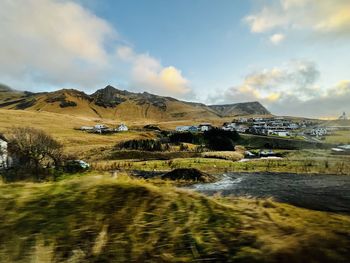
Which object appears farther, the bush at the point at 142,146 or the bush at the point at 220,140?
the bush at the point at 220,140

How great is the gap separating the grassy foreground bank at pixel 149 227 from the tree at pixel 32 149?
2240 inches

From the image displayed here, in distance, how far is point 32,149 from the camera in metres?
64.2

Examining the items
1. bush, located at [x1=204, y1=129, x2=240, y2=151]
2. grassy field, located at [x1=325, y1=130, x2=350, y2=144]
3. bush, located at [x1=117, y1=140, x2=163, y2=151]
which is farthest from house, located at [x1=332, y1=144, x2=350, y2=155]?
bush, located at [x1=117, y1=140, x2=163, y2=151]

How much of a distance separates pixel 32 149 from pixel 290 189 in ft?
134

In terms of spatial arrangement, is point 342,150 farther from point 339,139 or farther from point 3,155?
point 3,155

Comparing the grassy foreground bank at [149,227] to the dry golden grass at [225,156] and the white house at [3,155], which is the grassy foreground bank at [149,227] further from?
the dry golden grass at [225,156]

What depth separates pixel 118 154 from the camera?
10419 cm

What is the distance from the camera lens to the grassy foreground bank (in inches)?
188

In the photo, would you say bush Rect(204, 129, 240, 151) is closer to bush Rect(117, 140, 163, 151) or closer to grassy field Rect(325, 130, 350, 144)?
bush Rect(117, 140, 163, 151)

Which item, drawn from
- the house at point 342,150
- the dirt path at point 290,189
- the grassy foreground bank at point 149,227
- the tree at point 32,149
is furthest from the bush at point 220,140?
the grassy foreground bank at point 149,227

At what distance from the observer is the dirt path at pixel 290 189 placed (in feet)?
119

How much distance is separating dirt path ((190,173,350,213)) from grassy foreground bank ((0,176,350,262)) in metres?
26.1

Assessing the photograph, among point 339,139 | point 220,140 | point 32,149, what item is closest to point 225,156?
point 220,140

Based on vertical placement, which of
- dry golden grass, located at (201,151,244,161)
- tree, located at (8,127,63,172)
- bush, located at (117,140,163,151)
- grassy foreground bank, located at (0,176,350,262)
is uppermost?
grassy foreground bank, located at (0,176,350,262)
